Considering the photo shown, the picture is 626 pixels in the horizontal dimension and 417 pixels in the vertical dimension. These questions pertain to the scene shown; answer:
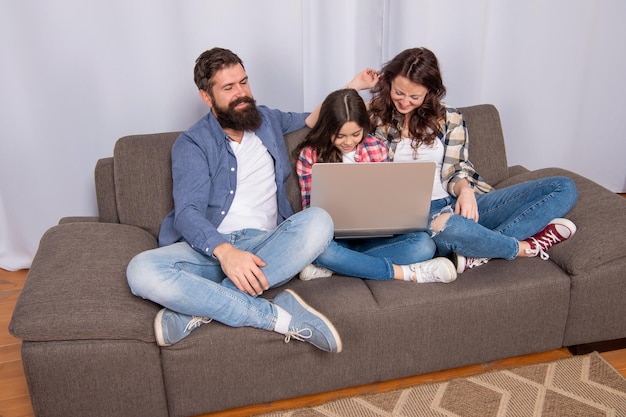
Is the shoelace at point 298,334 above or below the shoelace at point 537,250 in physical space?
below

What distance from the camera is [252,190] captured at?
6.45ft

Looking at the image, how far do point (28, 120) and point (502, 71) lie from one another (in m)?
2.17

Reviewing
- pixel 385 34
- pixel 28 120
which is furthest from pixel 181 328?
pixel 385 34

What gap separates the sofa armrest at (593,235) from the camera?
1.81 m

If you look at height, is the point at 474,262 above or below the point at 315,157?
below

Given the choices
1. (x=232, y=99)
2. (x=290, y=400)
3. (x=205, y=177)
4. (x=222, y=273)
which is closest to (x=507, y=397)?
(x=290, y=400)

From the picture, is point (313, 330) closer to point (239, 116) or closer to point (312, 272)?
point (312, 272)

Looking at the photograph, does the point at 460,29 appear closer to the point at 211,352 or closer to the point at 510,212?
the point at 510,212

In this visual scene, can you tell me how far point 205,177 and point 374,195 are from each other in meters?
0.55

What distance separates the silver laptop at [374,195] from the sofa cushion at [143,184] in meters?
0.59

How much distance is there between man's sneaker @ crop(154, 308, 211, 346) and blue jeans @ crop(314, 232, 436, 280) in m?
0.42

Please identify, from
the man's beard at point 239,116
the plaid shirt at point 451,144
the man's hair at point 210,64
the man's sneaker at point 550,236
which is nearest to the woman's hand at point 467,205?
the plaid shirt at point 451,144

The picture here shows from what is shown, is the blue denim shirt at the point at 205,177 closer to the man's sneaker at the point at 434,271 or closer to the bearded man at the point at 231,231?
the bearded man at the point at 231,231

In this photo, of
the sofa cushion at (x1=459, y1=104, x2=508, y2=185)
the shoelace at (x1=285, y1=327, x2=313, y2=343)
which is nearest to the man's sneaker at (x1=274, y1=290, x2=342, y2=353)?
the shoelace at (x1=285, y1=327, x2=313, y2=343)
